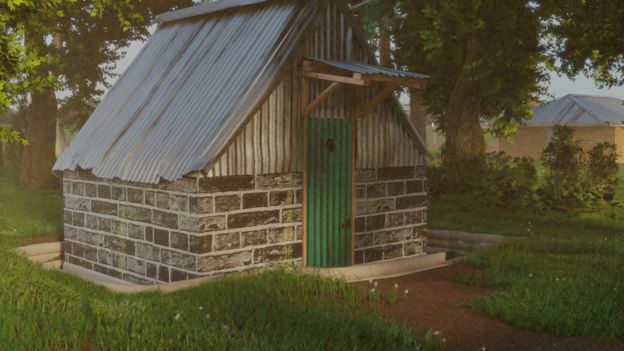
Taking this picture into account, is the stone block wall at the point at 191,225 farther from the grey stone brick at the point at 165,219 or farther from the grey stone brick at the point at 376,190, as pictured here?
the grey stone brick at the point at 376,190

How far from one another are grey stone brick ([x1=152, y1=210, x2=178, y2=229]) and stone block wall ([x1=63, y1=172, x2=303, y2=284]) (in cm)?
1

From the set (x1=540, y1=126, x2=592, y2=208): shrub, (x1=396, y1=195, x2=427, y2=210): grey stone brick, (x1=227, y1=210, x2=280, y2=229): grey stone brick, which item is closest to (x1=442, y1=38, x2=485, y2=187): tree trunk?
(x1=540, y1=126, x2=592, y2=208): shrub

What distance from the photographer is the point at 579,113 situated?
154ft

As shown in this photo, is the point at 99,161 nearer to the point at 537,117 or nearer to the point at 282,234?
the point at 282,234

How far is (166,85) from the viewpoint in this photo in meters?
12.1

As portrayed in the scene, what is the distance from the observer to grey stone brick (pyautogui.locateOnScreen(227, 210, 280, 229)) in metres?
10.3

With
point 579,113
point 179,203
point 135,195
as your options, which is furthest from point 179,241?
point 579,113

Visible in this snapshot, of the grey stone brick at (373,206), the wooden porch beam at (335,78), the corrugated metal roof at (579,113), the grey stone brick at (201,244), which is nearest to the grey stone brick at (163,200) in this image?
the grey stone brick at (201,244)

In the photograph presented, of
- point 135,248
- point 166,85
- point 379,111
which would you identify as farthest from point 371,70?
point 135,248

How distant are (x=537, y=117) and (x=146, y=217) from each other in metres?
42.5

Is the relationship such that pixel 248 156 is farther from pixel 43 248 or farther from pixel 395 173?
pixel 43 248

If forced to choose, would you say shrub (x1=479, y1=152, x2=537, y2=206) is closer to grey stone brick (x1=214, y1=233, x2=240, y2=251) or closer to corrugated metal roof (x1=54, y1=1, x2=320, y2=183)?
corrugated metal roof (x1=54, y1=1, x2=320, y2=183)

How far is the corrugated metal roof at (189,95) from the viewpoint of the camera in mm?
10245

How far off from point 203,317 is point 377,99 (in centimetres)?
546
